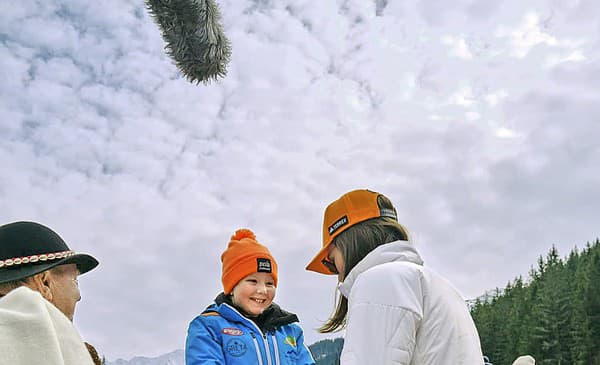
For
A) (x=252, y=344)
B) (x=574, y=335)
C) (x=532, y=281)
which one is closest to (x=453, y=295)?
(x=252, y=344)

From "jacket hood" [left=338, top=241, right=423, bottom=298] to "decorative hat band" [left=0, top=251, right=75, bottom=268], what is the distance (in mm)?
987

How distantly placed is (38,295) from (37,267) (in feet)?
3.58

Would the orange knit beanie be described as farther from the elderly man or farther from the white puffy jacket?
the white puffy jacket

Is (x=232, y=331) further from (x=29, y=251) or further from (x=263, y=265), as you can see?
(x=29, y=251)

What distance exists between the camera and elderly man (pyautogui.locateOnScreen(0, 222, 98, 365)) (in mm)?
1210

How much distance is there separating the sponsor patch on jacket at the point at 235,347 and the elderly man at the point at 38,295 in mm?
1601

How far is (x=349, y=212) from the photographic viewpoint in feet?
8.86

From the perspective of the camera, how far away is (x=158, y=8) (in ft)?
5.59

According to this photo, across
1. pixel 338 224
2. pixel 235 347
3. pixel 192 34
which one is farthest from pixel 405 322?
pixel 235 347

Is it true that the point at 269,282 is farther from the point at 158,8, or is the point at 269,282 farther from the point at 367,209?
the point at 158,8

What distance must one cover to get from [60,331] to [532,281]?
75619 millimetres

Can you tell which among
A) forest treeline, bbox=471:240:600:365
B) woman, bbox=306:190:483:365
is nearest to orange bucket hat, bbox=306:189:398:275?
woman, bbox=306:190:483:365

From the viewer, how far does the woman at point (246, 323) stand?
4.10 m

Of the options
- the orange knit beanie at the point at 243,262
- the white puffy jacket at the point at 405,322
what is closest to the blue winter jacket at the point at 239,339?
the orange knit beanie at the point at 243,262
